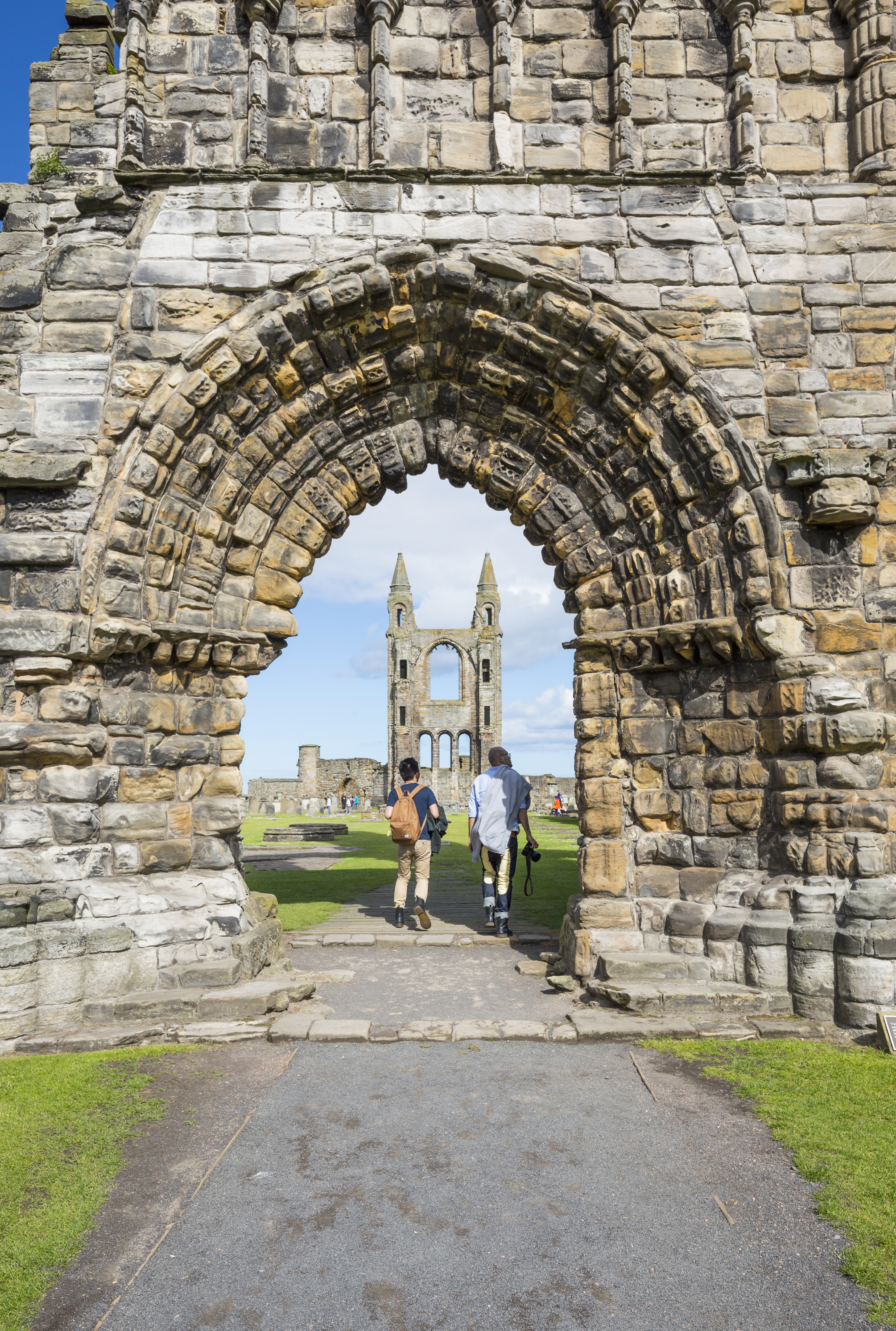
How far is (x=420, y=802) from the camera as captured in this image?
8.77m

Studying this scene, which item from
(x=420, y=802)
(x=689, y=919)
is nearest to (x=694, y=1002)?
(x=689, y=919)

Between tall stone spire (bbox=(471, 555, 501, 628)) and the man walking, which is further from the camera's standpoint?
tall stone spire (bbox=(471, 555, 501, 628))

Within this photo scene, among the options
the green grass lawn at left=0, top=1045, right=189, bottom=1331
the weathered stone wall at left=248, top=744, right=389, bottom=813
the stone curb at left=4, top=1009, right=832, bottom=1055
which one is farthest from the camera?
the weathered stone wall at left=248, top=744, right=389, bottom=813

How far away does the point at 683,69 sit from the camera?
6805 mm

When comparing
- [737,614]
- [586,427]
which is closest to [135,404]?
[586,427]

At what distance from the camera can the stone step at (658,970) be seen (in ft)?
18.7

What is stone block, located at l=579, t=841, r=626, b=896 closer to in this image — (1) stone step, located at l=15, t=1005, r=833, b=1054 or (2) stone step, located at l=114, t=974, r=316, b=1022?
(1) stone step, located at l=15, t=1005, r=833, b=1054

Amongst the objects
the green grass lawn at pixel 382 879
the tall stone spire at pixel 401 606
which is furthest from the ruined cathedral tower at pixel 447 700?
the green grass lawn at pixel 382 879

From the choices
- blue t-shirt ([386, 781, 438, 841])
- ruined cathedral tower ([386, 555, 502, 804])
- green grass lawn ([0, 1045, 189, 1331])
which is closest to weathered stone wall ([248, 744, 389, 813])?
ruined cathedral tower ([386, 555, 502, 804])

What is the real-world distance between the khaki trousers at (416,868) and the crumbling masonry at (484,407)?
2091 millimetres

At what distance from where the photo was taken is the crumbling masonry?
5750 millimetres

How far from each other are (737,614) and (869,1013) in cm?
274

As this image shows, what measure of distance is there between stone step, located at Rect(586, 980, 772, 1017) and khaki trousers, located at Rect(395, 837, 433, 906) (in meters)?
3.25

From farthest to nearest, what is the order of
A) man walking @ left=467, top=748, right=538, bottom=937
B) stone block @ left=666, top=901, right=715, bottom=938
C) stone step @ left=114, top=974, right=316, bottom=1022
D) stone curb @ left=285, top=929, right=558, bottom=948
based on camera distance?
man walking @ left=467, top=748, right=538, bottom=937 < stone curb @ left=285, top=929, right=558, bottom=948 < stone block @ left=666, top=901, right=715, bottom=938 < stone step @ left=114, top=974, right=316, bottom=1022
